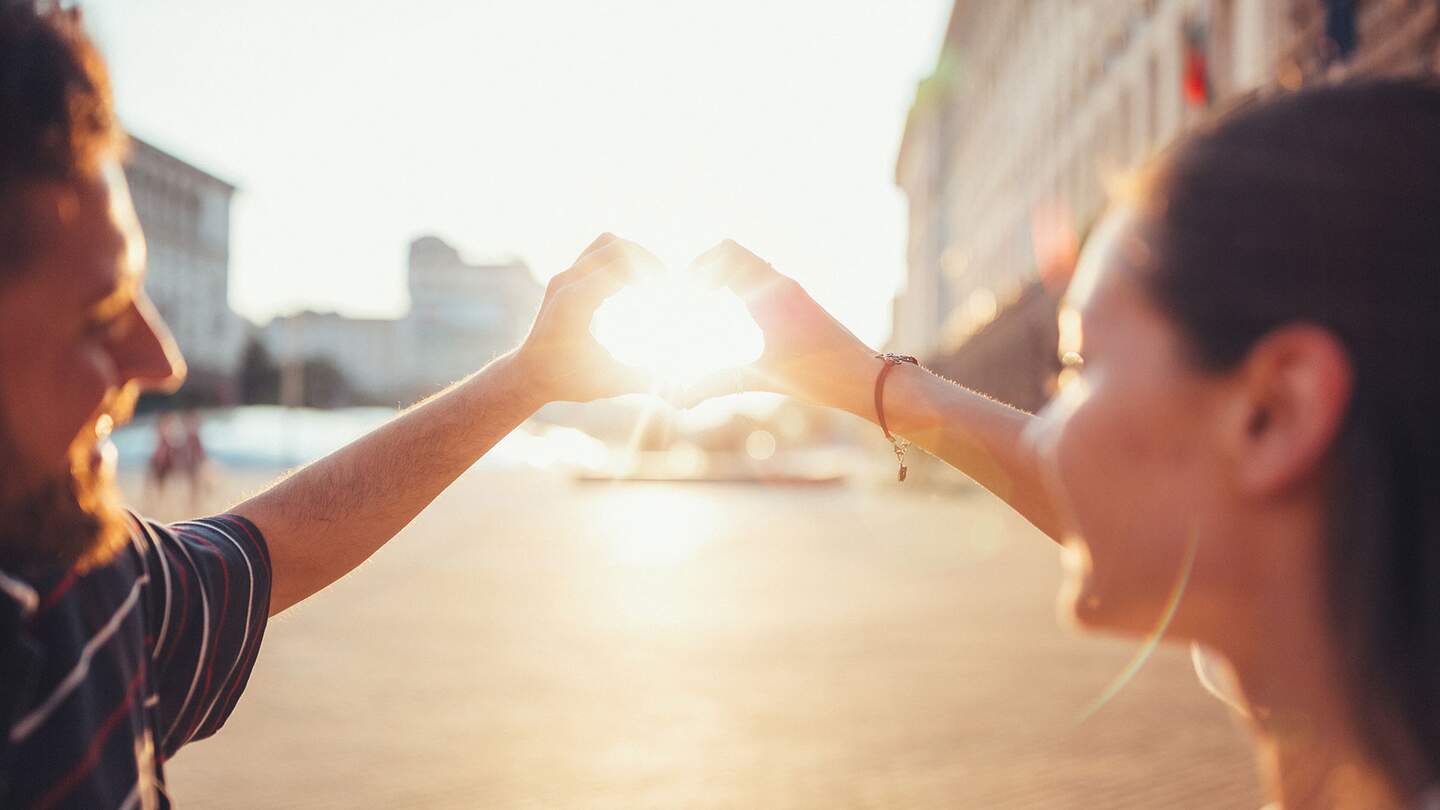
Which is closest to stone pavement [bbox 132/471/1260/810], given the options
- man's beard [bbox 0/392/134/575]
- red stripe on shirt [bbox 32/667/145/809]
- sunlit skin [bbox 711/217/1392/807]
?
red stripe on shirt [bbox 32/667/145/809]

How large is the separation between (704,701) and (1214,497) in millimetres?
6378

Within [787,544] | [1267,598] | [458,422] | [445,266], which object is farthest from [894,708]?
[445,266]

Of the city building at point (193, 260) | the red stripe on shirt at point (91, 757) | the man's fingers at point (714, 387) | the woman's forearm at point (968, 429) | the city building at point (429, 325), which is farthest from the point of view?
the city building at point (429, 325)

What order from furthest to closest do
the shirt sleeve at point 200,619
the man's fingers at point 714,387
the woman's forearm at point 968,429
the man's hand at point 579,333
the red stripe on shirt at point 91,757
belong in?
the man's fingers at point 714,387, the man's hand at point 579,333, the woman's forearm at point 968,429, the shirt sleeve at point 200,619, the red stripe on shirt at point 91,757

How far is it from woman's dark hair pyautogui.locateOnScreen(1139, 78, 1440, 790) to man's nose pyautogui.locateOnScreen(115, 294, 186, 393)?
1.04 metres

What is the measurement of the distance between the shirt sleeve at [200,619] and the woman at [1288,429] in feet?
3.71

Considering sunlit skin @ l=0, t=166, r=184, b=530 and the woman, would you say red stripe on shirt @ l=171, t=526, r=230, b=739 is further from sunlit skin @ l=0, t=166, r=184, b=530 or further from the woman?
the woman

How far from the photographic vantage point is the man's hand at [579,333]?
79.3 inches

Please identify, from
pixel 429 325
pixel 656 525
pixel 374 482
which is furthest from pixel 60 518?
pixel 429 325

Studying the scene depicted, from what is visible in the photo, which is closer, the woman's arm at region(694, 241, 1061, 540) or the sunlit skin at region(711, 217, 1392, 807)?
the sunlit skin at region(711, 217, 1392, 807)

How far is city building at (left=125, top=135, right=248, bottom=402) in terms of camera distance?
69.6m

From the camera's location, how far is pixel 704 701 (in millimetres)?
7105

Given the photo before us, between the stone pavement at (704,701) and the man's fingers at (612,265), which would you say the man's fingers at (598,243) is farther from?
the stone pavement at (704,701)

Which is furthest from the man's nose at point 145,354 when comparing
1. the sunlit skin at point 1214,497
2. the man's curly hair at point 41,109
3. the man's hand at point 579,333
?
the sunlit skin at point 1214,497
